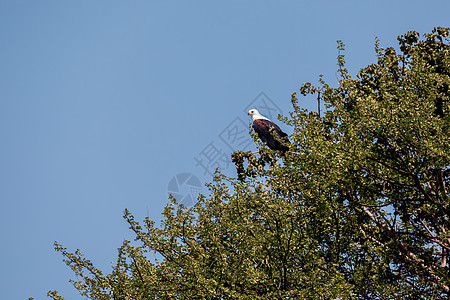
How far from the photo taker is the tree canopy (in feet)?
39.7

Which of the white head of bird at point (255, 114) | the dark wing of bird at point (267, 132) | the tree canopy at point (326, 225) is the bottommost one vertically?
the tree canopy at point (326, 225)

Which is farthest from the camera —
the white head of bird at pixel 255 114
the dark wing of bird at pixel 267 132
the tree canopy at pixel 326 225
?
the white head of bird at pixel 255 114

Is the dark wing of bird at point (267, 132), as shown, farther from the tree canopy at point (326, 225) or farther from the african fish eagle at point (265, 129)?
the tree canopy at point (326, 225)

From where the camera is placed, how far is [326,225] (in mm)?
14039

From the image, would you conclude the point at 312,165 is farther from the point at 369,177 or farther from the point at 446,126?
the point at 446,126

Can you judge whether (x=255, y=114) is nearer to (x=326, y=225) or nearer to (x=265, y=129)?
(x=265, y=129)

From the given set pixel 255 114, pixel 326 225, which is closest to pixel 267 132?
pixel 255 114

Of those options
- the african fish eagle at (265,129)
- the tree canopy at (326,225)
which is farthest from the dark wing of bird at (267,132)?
the tree canopy at (326,225)

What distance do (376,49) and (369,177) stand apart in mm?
4886

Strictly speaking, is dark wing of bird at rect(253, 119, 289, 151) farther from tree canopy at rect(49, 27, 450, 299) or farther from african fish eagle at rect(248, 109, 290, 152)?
tree canopy at rect(49, 27, 450, 299)

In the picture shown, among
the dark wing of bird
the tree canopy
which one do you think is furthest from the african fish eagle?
the tree canopy

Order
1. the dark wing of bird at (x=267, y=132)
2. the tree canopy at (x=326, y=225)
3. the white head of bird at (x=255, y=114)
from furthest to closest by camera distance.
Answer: the white head of bird at (x=255, y=114) → the dark wing of bird at (x=267, y=132) → the tree canopy at (x=326, y=225)

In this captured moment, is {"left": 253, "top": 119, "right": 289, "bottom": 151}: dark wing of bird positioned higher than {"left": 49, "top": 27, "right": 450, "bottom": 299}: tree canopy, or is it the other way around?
{"left": 253, "top": 119, "right": 289, "bottom": 151}: dark wing of bird

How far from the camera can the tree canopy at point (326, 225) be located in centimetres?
1211
